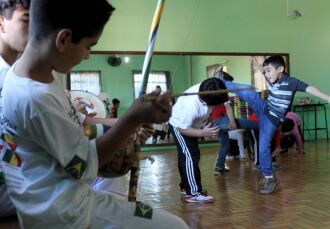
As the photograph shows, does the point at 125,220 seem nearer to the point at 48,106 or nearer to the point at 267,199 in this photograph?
the point at 48,106

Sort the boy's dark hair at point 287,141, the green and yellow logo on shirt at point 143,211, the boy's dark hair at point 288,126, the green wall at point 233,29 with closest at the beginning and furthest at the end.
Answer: the green and yellow logo on shirt at point 143,211 < the boy's dark hair at point 288,126 < the boy's dark hair at point 287,141 < the green wall at point 233,29

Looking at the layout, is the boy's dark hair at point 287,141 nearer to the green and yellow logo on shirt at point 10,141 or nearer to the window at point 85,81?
the window at point 85,81

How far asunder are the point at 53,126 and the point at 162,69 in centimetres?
598

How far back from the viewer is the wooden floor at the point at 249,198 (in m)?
2.09

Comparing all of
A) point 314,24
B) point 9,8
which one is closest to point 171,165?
point 9,8

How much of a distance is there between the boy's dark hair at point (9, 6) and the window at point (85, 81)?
5.34 m

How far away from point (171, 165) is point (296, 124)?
6.45ft

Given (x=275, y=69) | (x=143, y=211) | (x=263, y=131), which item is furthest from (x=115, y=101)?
(x=143, y=211)

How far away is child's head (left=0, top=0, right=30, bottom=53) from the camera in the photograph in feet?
3.59

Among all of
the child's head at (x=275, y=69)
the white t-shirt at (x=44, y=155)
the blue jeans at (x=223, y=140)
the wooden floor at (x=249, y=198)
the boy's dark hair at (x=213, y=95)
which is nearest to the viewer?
the white t-shirt at (x=44, y=155)

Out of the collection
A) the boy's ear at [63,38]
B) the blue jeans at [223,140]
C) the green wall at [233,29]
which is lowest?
the blue jeans at [223,140]

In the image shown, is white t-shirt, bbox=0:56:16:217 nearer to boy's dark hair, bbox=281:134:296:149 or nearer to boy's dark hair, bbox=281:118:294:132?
boy's dark hair, bbox=281:118:294:132

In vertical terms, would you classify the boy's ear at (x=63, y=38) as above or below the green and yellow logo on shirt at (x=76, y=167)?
above

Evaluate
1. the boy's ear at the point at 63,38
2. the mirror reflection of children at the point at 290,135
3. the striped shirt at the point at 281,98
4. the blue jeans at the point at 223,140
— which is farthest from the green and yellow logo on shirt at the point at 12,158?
the mirror reflection of children at the point at 290,135
